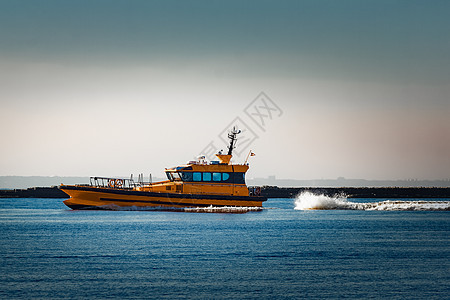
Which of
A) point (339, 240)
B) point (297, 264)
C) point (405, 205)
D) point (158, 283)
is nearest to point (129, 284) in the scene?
point (158, 283)

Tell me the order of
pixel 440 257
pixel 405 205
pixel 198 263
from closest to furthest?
pixel 198 263 < pixel 440 257 < pixel 405 205

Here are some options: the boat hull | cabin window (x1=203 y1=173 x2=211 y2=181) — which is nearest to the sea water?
the boat hull

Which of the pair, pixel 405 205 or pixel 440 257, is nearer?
pixel 440 257

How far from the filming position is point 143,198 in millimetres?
59781

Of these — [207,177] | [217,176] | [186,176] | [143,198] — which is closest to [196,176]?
[186,176]

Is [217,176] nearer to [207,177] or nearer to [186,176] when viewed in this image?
[207,177]

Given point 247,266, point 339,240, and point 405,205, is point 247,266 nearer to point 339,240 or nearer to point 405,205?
point 339,240

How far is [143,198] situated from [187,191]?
4363 mm

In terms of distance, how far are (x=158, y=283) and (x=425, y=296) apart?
33.2ft

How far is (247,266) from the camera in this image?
28859mm

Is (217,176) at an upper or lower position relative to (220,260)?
upper

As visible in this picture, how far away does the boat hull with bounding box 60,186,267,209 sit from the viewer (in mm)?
59438

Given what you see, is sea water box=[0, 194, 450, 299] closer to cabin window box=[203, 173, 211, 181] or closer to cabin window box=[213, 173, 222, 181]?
cabin window box=[203, 173, 211, 181]

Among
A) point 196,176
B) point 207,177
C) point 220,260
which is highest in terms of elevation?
point 196,176
